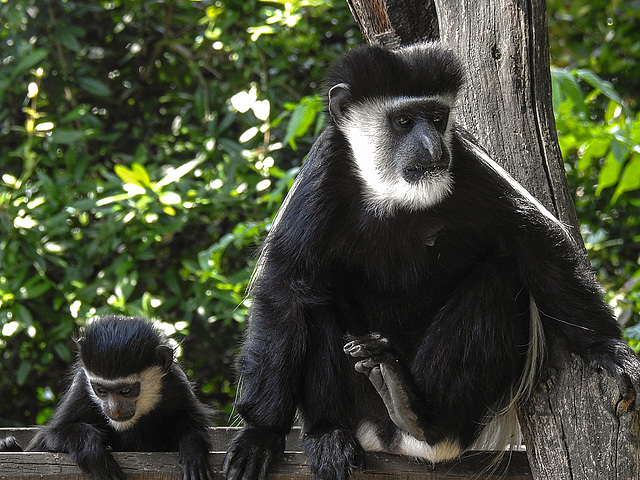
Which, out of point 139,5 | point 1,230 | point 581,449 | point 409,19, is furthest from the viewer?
point 139,5

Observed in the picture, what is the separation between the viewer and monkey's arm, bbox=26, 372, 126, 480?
1.77m

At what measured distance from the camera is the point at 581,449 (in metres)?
1.61

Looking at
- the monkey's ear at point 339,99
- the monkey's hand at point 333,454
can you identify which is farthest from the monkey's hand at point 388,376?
the monkey's ear at point 339,99

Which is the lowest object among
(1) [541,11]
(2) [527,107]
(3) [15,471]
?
(3) [15,471]

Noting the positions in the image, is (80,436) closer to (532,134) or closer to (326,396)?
(326,396)

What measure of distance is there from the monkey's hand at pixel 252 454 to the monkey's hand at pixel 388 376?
28 centimetres

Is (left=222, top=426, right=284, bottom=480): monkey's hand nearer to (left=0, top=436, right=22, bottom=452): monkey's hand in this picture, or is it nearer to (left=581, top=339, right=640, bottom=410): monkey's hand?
(left=0, top=436, right=22, bottom=452): monkey's hand

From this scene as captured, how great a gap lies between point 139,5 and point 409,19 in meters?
1.88

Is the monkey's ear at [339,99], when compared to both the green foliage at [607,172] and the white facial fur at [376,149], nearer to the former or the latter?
the white facial fur at [376,149]

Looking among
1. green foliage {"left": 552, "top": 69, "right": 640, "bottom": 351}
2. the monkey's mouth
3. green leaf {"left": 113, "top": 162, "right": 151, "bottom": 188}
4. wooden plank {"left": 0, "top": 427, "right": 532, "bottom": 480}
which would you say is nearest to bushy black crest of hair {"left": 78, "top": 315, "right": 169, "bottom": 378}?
the monkey's mouth

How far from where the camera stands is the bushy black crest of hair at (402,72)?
1.80 meters

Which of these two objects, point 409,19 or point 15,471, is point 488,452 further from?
point 409,19

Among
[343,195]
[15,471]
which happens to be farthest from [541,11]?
[15,471]

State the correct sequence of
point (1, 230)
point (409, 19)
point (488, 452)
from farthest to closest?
point (1, 230), point (409, 19), point (488, 452)
